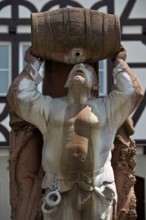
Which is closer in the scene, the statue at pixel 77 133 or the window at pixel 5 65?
the statue at pixel 77 133

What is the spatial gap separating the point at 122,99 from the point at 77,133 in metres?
0.43

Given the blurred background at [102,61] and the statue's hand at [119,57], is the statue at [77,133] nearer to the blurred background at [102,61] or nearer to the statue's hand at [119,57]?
the statue's hand at [119,57]

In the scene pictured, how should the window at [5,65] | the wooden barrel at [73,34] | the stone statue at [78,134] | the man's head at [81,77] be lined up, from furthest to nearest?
the window at [5,65] → the wooden barrel at [73,34] → the man's head at [81,77] → the stone statue at [78,134]

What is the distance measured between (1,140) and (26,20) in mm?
2057

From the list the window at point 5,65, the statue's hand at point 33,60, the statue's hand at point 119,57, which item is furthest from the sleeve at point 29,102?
the window at point 5,65

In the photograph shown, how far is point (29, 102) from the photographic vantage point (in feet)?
20.3

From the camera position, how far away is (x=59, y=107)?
617cm

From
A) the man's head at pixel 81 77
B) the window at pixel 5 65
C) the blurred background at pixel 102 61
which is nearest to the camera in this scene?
the man's head at pixel 81 77

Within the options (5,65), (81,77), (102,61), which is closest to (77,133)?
(81,77)

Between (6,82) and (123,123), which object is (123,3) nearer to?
(6,82)

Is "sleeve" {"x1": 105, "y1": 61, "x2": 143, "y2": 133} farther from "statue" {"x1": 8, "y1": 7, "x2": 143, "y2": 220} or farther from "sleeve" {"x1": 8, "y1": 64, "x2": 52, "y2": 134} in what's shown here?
"sleeve" {"x1": 8, "y1": 64, "x2": 52, "y2": 134}

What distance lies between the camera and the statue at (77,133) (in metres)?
6.02

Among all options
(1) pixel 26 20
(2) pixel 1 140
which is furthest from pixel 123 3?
(2) pixel 1 140

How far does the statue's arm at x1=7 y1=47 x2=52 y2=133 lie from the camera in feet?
20.3
